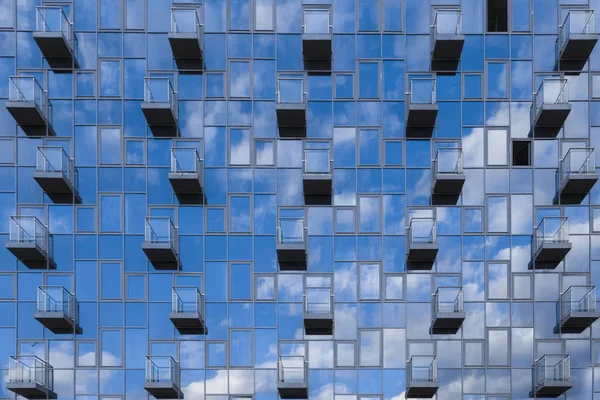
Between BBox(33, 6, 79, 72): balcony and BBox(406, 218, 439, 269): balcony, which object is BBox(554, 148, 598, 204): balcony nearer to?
BBox(406, 218, 439, 269): balcony

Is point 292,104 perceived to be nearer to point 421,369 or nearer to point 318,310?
point 318,310

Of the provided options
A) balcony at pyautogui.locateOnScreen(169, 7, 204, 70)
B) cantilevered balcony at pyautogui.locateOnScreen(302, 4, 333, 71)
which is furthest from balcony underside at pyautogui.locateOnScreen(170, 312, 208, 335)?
cantilevered balcony at pyautogui.locateOnScreen(302, 4, 333, 71)

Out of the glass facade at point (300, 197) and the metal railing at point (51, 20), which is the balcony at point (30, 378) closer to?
the glass facade at point (300, 197)

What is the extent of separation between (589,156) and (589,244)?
286cm

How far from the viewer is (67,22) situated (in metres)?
18.7

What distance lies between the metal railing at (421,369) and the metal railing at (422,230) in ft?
12.2

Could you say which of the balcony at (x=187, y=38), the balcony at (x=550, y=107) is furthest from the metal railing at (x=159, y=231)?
the balcony at (x=550, y=107)

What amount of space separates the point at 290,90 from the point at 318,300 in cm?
677

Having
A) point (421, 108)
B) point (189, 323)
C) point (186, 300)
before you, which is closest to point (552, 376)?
point (421, 108)

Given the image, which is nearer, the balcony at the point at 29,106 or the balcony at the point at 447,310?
the balcony at the point at 447,310

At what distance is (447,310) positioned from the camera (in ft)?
59.1

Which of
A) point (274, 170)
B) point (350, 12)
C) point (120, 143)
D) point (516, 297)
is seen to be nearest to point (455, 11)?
point (350, 12)

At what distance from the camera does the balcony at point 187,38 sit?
18125 mm

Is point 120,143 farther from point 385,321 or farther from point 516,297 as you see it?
point 516,297
